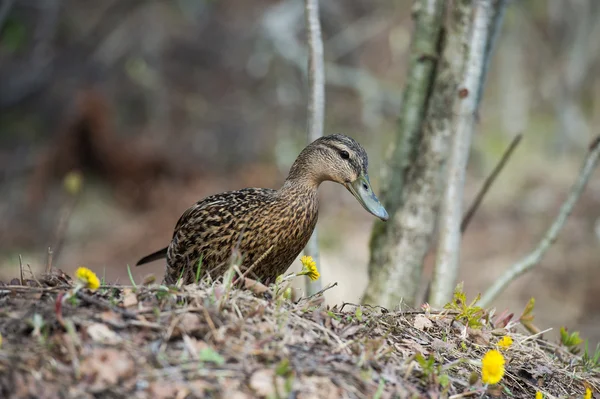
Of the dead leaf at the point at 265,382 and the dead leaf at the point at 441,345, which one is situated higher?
the dead leaf at the point at 441,345

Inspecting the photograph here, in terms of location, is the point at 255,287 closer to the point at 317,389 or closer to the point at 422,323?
the point at 317,389

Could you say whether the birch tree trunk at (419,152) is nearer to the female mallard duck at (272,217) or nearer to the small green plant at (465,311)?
the female mallard duck at (272,217)

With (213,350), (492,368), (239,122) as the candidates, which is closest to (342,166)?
(492,368)

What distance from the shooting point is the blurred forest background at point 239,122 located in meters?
11.1

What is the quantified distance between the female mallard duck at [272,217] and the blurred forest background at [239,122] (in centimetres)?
475

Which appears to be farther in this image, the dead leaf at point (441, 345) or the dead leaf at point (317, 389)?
the dead leaf at point (441, 345)

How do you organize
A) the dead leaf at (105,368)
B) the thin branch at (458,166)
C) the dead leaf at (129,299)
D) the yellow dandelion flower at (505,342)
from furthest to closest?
the thin branch at (458,166) → the yellow dandelion flower at (505,342) → the dead leaf at (129,299) → the dead leaf at (105,368)

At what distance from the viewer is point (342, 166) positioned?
423 cm

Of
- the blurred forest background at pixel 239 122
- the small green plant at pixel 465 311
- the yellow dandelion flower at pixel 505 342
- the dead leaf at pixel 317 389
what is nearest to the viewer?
the dead leaf at pixel 317 389

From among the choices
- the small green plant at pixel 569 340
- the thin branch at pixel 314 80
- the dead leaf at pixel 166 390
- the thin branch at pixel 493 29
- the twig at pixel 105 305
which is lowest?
the small green plant at pixel 569 340

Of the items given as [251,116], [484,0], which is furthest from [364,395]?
[251,116]

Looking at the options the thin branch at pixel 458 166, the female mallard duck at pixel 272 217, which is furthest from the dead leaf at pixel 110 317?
the thin branch at pixel 458 166

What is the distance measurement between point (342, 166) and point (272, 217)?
489 mm

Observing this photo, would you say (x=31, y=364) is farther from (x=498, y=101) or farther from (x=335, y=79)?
(x=498, y=101)
